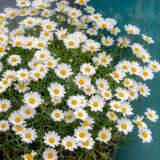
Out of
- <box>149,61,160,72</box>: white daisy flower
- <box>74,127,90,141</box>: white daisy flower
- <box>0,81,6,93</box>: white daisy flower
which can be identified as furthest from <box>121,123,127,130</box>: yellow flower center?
<box>0,81,6,93</box>: white daisy flower

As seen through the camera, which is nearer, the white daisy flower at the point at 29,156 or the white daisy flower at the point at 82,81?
the white daisy flower at the point at 29,156

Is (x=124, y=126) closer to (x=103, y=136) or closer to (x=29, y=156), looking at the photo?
(x=103, y=136)

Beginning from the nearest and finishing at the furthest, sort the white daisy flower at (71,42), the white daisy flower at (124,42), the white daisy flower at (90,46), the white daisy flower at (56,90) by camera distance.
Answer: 1. the white daisy flower at (56,90)
2. the white daisy flower at (71,42)
3. the white daisy flower at (90,46)
4. the white daisy flower at (124,42)

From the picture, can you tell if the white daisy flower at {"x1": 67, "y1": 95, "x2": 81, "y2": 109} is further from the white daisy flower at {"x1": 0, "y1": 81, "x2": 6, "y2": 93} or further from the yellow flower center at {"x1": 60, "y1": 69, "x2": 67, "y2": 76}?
the white daisy flower at {"x1": 0, "y1": 81, "x2": 6, "y2": 93}

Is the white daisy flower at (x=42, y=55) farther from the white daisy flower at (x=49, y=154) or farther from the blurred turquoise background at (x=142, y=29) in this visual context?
the blurred turquoise background at (x=142, y=29)

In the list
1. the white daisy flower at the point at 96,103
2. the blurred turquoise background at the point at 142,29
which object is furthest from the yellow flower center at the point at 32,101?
the blurred turquoise background at the point at 142,29
